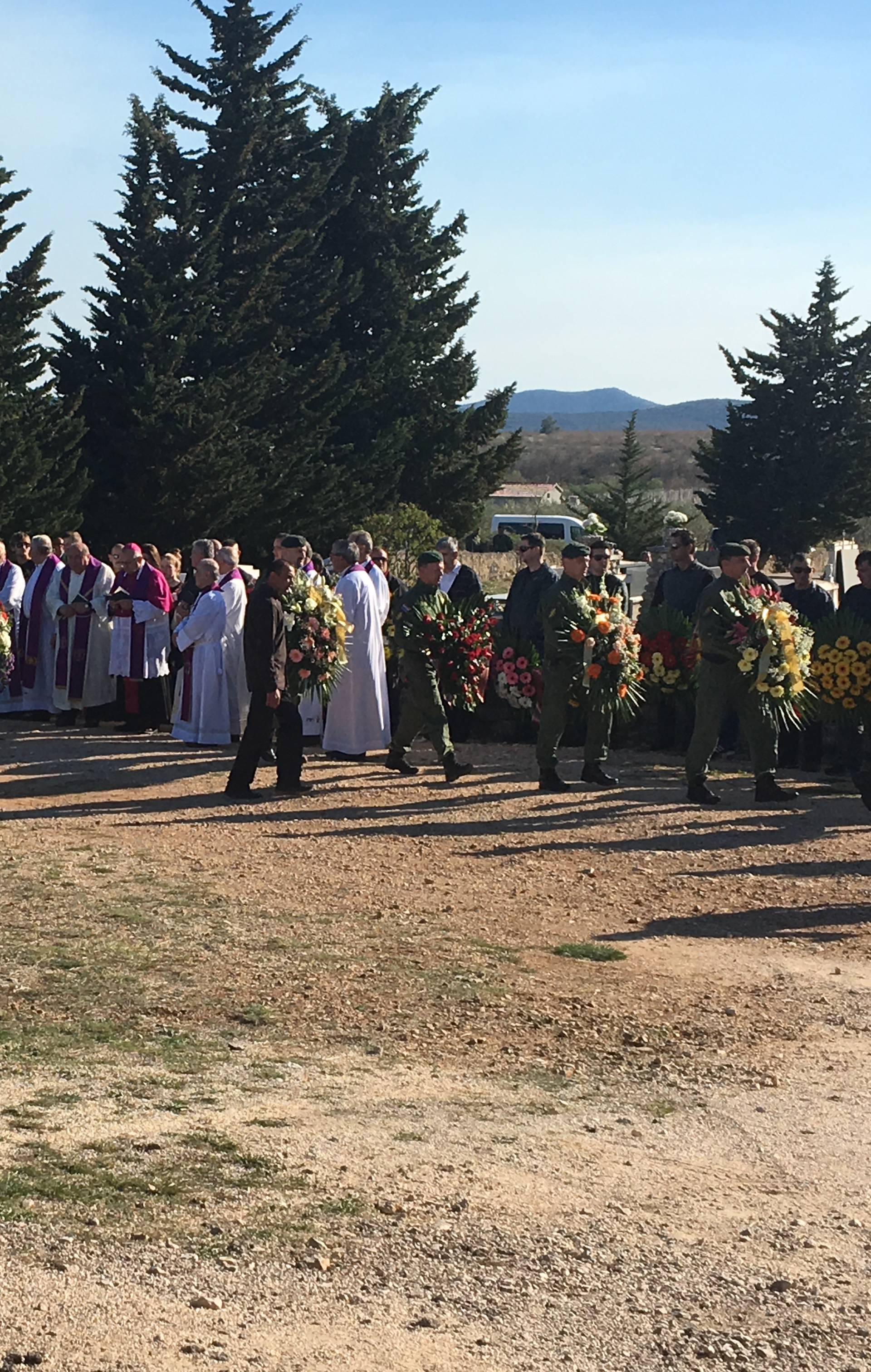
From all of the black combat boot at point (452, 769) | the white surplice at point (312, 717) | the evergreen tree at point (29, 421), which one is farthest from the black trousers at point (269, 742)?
the evergreen tree at point (29, 421)

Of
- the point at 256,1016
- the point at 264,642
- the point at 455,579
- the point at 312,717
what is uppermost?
the point at 455,579

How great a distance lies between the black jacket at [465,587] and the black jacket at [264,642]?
3184 mm

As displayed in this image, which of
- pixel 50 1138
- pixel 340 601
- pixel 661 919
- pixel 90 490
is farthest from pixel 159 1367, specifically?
pixel 90 490

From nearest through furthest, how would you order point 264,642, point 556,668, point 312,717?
point 264,642, point 556,668, point 312,717

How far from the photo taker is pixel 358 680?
1600cm

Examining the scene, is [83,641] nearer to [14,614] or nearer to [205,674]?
[14,614]

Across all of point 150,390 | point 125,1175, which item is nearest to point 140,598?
point 125,1175

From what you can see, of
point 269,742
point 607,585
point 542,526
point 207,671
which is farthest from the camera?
point 542,526

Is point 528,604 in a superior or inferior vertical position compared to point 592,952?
superior

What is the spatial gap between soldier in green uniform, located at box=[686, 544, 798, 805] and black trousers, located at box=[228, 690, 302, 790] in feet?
10.5

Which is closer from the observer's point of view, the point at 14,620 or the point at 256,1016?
the point at 256,1016

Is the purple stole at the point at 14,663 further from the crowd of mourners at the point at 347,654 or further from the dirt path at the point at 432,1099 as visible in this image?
the dirt path at the point at 432,1099

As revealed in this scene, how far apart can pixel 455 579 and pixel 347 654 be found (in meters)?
1.79

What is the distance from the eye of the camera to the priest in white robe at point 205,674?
53.2 ft
